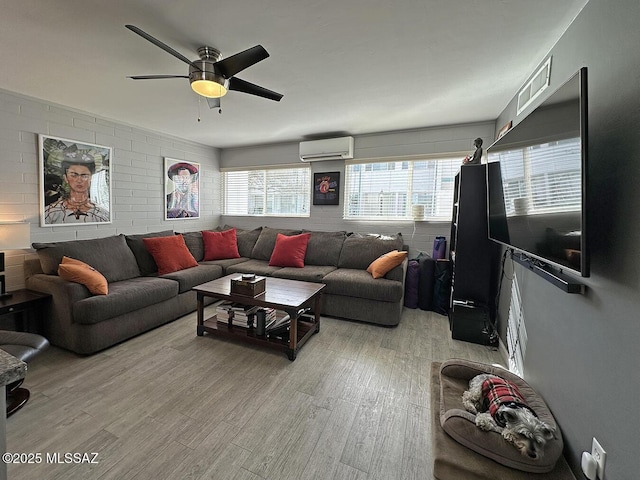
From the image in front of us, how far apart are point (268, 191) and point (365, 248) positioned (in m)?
2.14

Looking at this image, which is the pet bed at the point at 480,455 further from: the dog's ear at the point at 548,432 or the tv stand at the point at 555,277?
the tv stand at the point at 555,277

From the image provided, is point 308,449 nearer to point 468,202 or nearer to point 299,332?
point 299,332

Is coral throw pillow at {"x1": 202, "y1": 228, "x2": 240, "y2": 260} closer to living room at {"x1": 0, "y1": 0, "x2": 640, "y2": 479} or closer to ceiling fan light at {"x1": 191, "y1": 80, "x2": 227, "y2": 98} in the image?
living room at {"x1": 0, "y1": 0, "x2": 640, "y2": 479}

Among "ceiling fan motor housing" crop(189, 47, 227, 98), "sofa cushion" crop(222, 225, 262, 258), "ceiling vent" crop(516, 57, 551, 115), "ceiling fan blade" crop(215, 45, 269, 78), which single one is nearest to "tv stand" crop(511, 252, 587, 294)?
"ceiling vent" crop(516, 57, 551, 115)

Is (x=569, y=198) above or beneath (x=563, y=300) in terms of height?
above

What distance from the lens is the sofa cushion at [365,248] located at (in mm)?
3766

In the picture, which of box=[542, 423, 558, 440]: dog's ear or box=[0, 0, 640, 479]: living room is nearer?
box=[0, 0, 640, 479]: living room

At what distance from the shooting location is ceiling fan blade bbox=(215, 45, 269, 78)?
167 cm

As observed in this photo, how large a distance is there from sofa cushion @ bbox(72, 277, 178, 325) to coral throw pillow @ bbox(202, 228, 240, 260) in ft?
3.72

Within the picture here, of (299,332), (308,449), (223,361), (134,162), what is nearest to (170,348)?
(223,361)

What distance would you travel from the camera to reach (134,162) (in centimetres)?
382

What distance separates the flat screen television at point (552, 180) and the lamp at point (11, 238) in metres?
3.86

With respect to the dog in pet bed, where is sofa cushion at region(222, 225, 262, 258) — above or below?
above

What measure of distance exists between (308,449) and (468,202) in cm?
251
